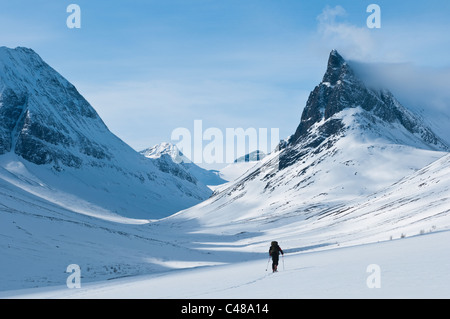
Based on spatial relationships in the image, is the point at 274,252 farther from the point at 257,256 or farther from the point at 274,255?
the point at 257,256

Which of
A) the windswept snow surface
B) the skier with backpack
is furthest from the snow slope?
the skier with backpack

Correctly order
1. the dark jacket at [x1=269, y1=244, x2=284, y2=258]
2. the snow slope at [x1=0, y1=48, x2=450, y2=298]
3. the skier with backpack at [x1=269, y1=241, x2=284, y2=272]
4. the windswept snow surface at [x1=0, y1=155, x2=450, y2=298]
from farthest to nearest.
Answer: the dark jacket at [x1=269, y1=244, x2=284, y2=258], the skier with backpack at [x1=269, y1=241, x2=284, y2=272], the snow slope at [x1=0, y1=48, x2=450, y2=298], the windswept snow surface at [x1=0, y1=155, x2=450, y2=298]

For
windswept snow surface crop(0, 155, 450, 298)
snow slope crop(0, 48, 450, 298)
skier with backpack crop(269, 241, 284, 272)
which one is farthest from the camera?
skier with backpack crop(269, 241, 284, 272)

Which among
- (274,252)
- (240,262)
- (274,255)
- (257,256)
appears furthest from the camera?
(257,256)

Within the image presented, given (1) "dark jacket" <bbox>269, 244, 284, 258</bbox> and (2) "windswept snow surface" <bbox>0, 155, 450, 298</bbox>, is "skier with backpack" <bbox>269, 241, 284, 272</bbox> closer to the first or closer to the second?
(1) "dark jacket" <bbox>269, 244, 284, 258</bbox>

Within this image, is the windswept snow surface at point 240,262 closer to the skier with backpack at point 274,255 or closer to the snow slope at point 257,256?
the snow slope at point 257,256

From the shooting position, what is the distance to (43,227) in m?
46.5

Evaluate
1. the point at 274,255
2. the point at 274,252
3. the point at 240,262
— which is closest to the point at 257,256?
the point at 240,262

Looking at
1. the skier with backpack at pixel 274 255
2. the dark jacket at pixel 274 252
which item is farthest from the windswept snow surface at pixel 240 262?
the dark jacket at pixel 274 252

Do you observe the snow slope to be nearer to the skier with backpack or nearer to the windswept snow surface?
the windswept snow surface

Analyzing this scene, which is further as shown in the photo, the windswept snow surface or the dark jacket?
the dark jacket

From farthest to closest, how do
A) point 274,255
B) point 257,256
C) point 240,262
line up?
point 257,256 < point 240,262 < point 274,255
